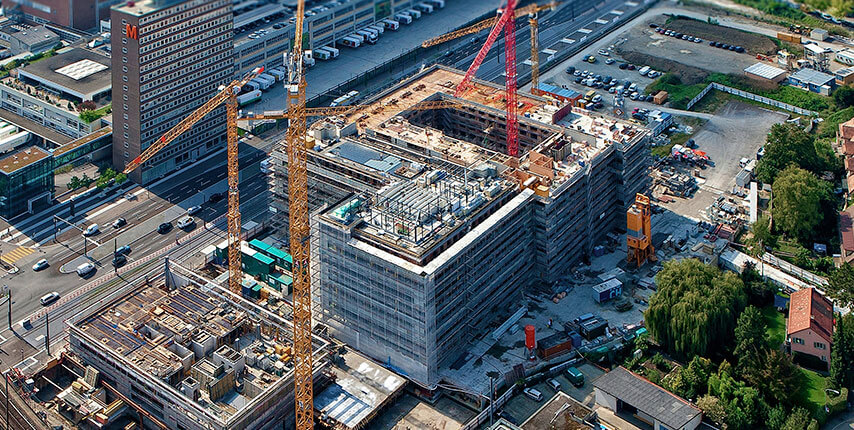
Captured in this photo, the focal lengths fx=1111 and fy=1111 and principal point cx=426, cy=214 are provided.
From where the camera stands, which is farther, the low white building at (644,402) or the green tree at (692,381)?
the green tree at (692,381)

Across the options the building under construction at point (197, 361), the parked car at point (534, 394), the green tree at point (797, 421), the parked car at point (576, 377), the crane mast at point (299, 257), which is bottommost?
the parked car at point (534, 394)

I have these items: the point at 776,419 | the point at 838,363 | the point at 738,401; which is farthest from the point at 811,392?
the point at 738,401

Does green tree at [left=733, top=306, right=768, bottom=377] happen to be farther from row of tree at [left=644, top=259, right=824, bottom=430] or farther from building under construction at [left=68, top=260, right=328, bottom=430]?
building under construction at [left=68, top=260, right=328, bottom=430]

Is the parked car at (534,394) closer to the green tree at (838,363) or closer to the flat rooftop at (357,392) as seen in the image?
the flat rooftop at (357,392)

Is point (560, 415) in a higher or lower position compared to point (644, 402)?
lower

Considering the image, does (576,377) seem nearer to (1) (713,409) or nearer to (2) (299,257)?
(1) (713,409)

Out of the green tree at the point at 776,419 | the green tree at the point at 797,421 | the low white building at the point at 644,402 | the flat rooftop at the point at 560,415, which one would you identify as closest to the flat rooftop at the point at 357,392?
the flat rooftop at the point at 560,415
